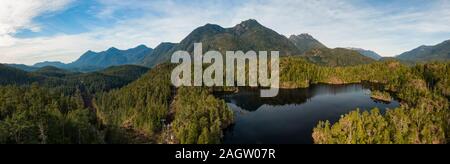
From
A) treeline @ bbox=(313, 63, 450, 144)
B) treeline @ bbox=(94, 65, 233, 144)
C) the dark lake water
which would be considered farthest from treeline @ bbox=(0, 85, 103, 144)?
treeline @ bbox=(313, 63, 450, 144)

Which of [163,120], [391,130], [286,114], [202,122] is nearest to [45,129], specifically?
[202,122]

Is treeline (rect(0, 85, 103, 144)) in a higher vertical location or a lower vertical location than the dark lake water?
higher

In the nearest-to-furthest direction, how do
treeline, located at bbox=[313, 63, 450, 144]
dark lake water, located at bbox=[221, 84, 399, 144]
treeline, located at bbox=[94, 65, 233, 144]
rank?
treeline, located at bbox=[313, 63, 450, 144] < treeline, located at bbox=[94, 65, 233, 144] < dark lake water, located at bbox=[221, 84, 399, 144]

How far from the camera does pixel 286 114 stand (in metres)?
145

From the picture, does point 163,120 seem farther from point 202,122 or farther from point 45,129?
point 45,129

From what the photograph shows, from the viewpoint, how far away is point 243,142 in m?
103

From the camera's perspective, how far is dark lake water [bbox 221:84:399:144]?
107594mm

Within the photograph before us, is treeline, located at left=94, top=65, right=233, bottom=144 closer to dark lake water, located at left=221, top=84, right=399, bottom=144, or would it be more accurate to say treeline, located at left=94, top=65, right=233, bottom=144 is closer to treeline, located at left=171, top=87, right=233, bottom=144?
treeline, located at left=171, top=87, right=233, bottom=144

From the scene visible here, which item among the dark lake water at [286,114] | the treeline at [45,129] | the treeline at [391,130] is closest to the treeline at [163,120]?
the dark lake water at [286,114]

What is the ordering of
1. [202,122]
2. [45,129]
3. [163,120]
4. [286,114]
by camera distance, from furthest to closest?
1. [286,114]
2. [163,120]
3. [202,122]
4. [45,129]

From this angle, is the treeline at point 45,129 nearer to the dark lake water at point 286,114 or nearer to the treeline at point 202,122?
the treeline at point 202,122
